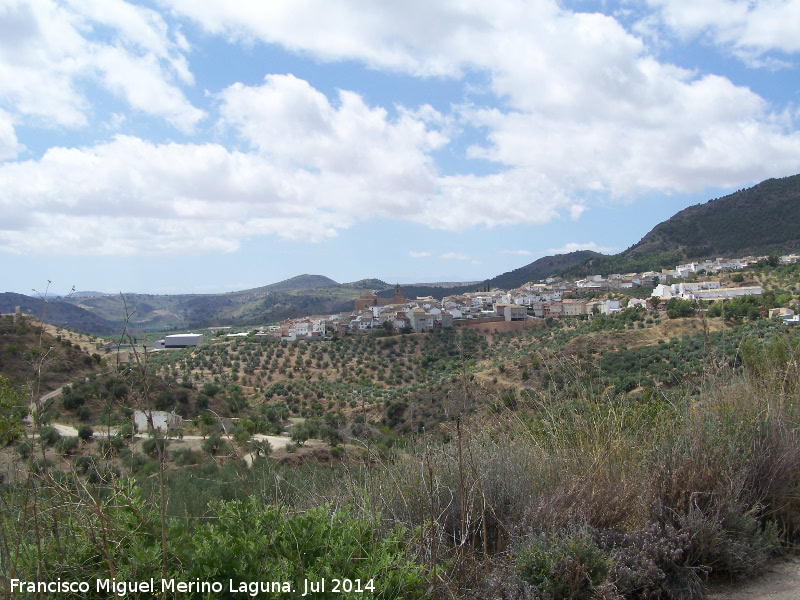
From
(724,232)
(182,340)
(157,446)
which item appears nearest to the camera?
(157,446)

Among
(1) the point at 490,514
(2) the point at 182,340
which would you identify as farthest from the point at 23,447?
(2) the point at 182,340

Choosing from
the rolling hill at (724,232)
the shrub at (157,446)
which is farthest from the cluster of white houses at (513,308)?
the shrub at (157,446)

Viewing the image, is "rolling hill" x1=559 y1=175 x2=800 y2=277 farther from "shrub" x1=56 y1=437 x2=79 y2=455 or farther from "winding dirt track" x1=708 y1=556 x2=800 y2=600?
"shrub" x1=56 y1=437 x2=79 y2=455

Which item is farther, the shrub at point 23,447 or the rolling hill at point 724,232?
the rolling hill at point 724,232

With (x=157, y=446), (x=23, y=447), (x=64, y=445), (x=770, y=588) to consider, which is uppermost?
(x=157, y=446)

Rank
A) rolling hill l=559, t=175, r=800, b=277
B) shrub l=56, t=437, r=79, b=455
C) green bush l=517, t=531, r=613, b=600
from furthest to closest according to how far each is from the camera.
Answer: rolling hill l=559, t=175, r=800, b=277 → shrub l=56, t=437, r=79, b=455 → green bush l=517, t=531, r=613, b=600

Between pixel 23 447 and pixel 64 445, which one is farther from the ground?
pixel 23 447

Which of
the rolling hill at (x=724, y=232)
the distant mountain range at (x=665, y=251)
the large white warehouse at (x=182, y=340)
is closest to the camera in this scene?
the large white warehouse at (x=182, y=340)

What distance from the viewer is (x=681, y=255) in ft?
231

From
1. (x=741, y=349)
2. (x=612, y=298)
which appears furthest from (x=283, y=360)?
(x=741, y=349)

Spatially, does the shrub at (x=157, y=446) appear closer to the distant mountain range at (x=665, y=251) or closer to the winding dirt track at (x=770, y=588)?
the winding dirt track at (x=770, y=588)

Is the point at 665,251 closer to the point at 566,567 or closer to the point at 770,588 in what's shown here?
the point at 770,588

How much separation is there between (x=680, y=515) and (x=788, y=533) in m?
0.95

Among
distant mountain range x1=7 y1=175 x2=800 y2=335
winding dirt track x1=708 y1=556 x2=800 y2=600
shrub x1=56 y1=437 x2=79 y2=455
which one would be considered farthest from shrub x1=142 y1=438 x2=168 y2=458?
distant mountain range x1=7 y1=175 x2=800 y2=335
